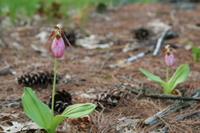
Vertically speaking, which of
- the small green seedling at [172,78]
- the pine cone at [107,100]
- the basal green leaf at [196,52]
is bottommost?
the pine cone at [107,100]

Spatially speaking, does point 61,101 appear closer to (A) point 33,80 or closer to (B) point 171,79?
(A) point 33,80

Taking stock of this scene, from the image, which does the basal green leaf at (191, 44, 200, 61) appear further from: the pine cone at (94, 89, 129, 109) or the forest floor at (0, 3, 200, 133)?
the pine cone at (94, 89, 129, 109)

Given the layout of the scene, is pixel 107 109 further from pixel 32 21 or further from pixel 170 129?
pixel 32 21

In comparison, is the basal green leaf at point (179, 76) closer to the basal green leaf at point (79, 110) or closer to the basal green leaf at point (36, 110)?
the basal green leaf at point (79, 110)

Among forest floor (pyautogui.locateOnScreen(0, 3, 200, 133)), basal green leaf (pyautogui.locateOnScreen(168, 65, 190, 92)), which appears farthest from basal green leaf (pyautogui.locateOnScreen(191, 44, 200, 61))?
basal green leaf (pyautogui.locateOnScreen(168, 65, 190, 92))

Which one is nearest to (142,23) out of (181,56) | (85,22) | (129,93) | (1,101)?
(85,22)

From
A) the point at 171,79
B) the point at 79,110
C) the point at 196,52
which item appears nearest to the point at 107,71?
the point at 171,79

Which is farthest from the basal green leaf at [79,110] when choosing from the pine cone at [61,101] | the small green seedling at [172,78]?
the small green seedling at [172,78]
